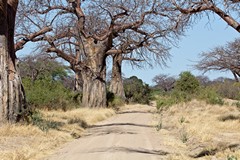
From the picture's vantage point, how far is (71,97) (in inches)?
1083

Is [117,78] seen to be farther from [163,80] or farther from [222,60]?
[163,80]

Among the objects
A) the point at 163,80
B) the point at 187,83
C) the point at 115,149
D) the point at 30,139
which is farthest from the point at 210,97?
the point at 163,80

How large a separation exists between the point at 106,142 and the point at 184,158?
317 cm

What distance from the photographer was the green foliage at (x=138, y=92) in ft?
146

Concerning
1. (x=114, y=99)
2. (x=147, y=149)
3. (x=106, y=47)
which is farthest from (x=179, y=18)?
(x=114, y=99)

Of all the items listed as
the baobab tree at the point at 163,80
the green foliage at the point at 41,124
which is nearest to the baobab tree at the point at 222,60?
the green foliage at the point at 41,124

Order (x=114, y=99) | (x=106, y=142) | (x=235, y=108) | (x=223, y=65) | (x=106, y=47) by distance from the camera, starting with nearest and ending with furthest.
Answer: (x=106, y=142) → (x=235, y=108) → (x=106, y=47) → (x=114, y=99) → (x=223, y=65)

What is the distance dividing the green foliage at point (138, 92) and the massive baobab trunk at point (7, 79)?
1193 inches

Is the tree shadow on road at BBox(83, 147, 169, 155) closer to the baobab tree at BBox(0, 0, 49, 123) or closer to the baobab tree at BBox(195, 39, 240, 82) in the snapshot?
the baobab tree at BBox(0, 0, 49, 123)

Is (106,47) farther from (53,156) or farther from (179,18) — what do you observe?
(53,156)

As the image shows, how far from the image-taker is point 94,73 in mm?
26078

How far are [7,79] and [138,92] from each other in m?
32.4

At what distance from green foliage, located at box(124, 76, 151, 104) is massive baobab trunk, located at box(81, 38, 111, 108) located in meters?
17.5

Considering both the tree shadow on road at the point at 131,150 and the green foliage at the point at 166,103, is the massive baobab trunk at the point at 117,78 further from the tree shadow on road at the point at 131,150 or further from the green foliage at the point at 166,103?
the tree shadow on road at the point at 131,150
